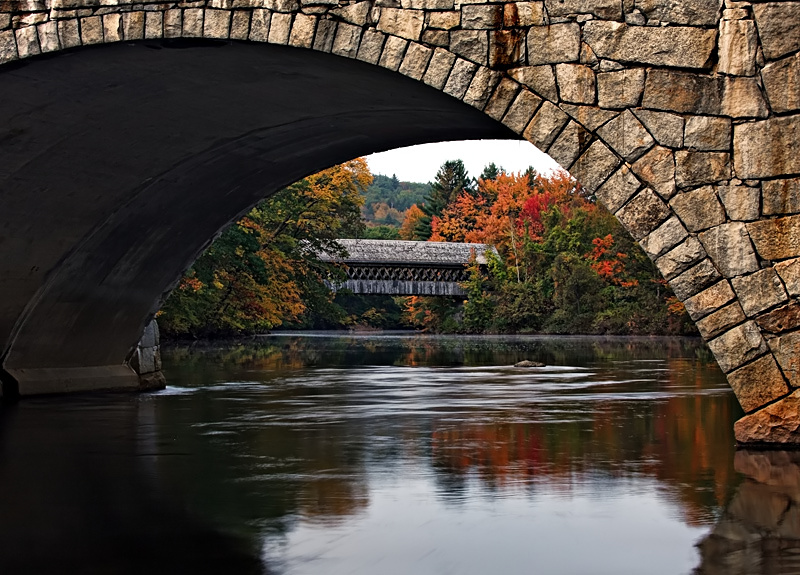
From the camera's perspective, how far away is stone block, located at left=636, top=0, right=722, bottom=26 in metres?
7.95

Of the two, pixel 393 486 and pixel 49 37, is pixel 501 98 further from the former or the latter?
pixel 49 37

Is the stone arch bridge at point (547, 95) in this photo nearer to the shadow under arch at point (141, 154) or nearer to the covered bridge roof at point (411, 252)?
the shadow under arch at point (141, 154)

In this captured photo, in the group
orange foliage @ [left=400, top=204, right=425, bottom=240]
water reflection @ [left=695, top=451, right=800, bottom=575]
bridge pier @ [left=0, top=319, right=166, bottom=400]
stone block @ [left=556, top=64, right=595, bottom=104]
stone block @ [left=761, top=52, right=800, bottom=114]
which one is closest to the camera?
water reflection @ [left=695, top=451, right=800, bottom=575]

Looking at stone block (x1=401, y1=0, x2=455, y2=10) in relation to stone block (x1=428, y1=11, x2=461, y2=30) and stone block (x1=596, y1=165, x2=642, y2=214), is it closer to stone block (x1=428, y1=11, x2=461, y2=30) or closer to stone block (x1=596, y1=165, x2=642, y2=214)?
stone block (x1=428, y1=11, x2=461, y2=30)

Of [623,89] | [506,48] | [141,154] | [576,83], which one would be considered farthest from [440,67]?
[141,154]

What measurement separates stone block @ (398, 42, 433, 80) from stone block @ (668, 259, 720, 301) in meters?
2.37

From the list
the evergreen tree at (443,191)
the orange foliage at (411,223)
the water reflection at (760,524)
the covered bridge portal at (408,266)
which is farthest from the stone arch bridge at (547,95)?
the orange foliage at (411,223)

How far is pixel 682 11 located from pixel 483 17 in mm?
1405

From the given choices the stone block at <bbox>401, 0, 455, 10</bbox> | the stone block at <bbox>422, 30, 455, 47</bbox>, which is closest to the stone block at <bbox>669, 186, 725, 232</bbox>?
the stone block at <bbox>422, 30, 455, 47</bbox>

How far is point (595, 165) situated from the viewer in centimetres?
818

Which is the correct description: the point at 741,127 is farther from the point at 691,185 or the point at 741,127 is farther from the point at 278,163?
the point at 278,163

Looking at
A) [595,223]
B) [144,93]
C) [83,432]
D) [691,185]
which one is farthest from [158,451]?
A: [595,223]

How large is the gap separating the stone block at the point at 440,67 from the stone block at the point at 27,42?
3.35 m

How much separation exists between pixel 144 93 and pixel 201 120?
97 centimetres
